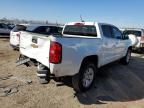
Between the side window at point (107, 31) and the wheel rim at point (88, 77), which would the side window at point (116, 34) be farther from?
the wheel rim at point (88, 77)

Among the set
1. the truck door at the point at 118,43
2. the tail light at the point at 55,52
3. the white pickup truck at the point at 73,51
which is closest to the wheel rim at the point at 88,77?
the white pickup truck at the point at 73,51

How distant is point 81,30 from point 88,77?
1918 mm

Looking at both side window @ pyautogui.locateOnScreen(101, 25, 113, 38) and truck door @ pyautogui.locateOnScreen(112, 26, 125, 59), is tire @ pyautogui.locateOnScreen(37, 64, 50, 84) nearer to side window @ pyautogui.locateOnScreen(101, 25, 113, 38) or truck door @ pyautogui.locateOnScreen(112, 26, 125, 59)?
side window @ pyautogui.locateOnScreen(101, 25, 113, 38)

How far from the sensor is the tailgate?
4762mm

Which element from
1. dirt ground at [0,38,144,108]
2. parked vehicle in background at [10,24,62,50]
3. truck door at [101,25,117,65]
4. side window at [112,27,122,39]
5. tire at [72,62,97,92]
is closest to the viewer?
dirt ground at [0,38,144,108]

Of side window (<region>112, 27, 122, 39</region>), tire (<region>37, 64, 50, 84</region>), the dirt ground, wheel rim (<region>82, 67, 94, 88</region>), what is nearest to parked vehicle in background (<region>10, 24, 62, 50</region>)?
the dirt ground

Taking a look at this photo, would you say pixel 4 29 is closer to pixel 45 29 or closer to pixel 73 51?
pixel 45 29

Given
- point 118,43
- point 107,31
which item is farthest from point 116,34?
point 107,31

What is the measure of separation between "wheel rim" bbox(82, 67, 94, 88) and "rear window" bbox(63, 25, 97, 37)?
4.25 feet

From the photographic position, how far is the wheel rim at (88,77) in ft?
19.1

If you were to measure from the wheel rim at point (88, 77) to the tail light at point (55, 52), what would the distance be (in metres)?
1.37

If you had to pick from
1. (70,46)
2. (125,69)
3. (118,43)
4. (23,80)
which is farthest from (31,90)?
(125,69)

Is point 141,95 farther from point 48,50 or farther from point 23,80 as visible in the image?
point 23,80

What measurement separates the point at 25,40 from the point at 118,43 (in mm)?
3936
